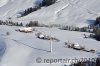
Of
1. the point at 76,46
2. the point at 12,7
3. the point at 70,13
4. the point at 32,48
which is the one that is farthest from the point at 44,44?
the point at 12,7

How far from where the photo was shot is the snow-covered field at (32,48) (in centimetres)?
2323

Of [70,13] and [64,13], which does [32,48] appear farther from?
[64,13]

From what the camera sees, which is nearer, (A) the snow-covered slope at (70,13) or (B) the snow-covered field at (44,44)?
(B) the snow-covered field at (44,44)

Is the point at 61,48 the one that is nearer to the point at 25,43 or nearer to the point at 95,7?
the point at 25,43

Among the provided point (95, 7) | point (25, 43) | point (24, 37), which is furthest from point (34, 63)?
point (95, 7)

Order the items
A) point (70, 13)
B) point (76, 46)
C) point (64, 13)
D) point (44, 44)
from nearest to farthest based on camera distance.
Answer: point (76, 46) < point (44, 44) < point (70, 13) < point (64, 13)

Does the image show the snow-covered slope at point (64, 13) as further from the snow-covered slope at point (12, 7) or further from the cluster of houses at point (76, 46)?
the cluster of houses at point (76, 46)

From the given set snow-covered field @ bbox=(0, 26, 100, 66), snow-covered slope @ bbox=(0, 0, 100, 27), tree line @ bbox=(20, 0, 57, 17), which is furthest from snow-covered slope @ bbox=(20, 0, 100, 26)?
snow-covered field @ bbox=(0, 26, 100, 66)

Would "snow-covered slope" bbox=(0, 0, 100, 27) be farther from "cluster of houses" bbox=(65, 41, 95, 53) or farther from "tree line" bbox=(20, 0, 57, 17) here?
"cluster of houses" bbox=(65, 41, 95, 53)

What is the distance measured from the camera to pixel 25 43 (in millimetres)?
28469

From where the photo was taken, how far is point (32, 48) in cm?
2658

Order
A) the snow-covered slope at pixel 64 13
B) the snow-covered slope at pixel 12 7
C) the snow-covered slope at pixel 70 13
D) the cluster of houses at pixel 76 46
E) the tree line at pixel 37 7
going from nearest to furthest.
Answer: the cluster of houses at pixel 76 46 < the snow-covered slope at pixel 70 13 < the snow-covered slope at pixel 64 13 < the tree line at pixel 37 7 < the snow-covered slope at pixel 12 7

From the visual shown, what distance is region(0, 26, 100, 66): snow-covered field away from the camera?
23.2 meters

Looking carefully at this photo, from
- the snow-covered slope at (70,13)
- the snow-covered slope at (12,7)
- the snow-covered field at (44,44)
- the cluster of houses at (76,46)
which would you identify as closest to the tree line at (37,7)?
the snow-covered slope at (70,13)
